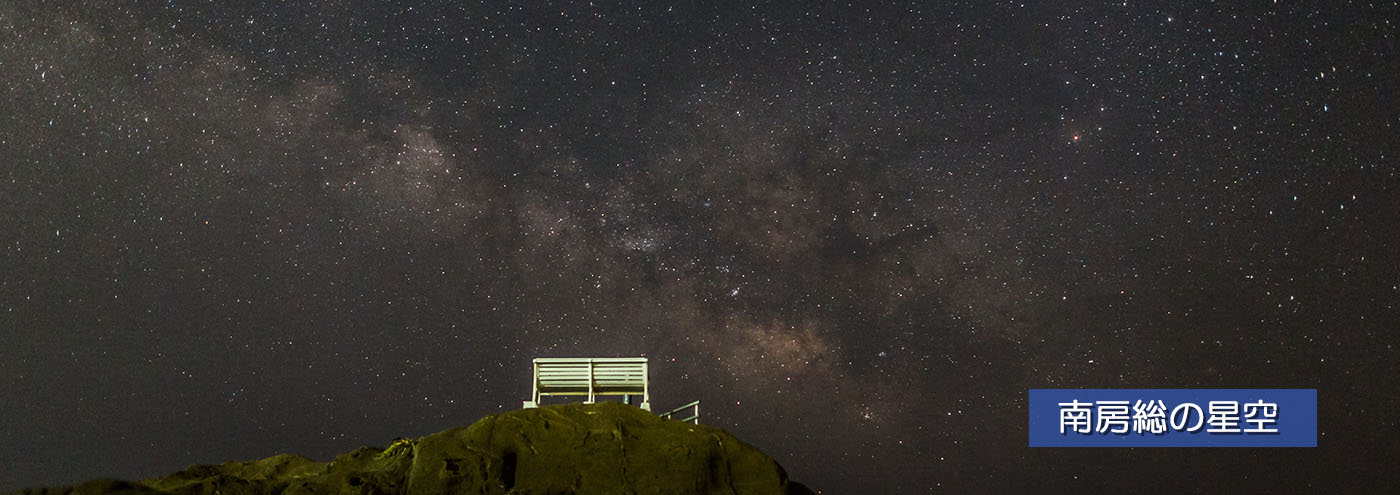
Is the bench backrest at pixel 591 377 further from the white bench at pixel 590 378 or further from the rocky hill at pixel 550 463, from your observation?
the rocky hill at pixel 550 463

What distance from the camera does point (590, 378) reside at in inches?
939

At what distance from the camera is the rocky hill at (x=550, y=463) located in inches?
773

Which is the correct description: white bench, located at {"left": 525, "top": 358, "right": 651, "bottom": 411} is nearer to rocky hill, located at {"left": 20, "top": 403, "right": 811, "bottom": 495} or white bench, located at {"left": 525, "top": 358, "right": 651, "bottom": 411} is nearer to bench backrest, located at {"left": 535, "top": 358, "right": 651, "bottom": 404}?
bench backrest, located at {"left": 535, "top": 358, "right": 651, "bottom": 404}

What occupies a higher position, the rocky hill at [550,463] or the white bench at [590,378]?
the white bench at [590,378]

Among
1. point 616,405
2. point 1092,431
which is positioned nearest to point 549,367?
point 616,405

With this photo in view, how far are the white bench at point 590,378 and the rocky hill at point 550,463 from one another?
2746 mm

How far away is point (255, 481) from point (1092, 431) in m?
18.9

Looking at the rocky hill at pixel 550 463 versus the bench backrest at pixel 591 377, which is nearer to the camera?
the rocky hill at pixel 550 463

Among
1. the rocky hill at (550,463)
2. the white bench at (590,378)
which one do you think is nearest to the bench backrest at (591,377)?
the white bench at (590,378)

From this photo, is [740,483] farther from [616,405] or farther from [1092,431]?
[1092,431]

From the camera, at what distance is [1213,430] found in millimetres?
30453

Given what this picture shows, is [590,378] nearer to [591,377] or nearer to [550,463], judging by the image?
[591,377]

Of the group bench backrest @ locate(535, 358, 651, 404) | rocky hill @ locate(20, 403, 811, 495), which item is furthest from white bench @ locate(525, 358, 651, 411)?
rocky hill @ locate(20, 403, 811, 495)

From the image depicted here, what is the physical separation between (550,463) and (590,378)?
4.04 m
